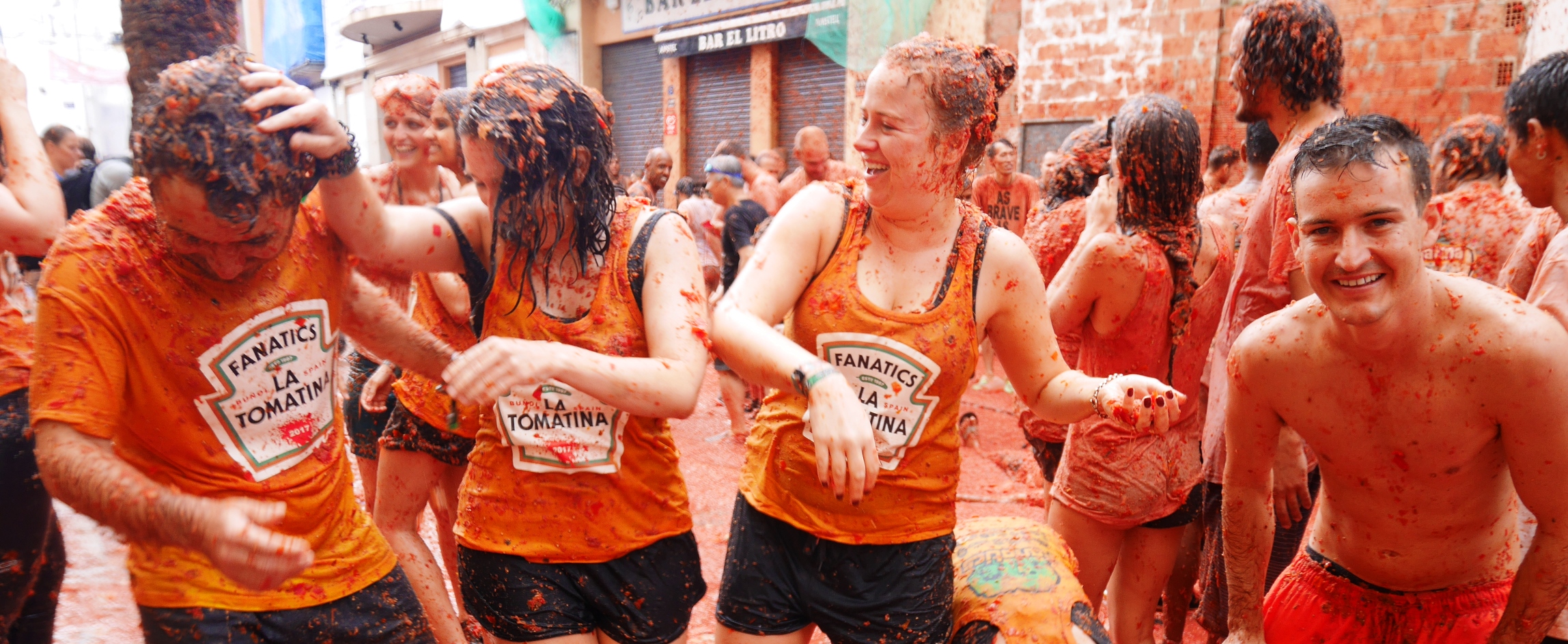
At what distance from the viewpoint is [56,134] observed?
27.5 feet

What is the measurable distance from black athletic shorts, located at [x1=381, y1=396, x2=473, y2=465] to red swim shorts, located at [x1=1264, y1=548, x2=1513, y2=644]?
9.43ft

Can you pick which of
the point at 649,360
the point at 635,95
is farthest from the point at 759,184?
the point at 635,95

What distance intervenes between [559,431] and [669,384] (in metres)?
0.38

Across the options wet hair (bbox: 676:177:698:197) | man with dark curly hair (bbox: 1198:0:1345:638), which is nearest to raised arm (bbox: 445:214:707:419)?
man with dark curly hair (bbox: 1198:0:1345:638)

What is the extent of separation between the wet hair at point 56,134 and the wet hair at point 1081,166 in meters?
9.28

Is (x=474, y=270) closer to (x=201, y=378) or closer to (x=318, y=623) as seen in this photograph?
(x=201, y=378)

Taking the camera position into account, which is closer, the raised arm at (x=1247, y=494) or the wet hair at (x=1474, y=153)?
the raised arm at (x=1247, y=494)

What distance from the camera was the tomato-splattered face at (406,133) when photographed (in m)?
3.99

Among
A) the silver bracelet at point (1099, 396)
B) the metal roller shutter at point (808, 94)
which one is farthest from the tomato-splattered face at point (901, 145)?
the metal roller shutter at point (808, 94)

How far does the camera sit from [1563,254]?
2.42m

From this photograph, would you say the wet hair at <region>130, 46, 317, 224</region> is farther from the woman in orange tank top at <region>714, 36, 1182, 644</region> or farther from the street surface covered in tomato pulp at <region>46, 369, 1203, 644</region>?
the street surface covered in tomato pulp at <region>46, 369, 1203, 644</region>

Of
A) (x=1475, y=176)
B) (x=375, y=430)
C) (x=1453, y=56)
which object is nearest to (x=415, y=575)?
(x=375, y=430)

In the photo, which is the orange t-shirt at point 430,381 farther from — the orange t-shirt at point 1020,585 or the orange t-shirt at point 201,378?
the orange t-shirt at point 1020,585

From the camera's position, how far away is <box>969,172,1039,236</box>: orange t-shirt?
9133 mm
